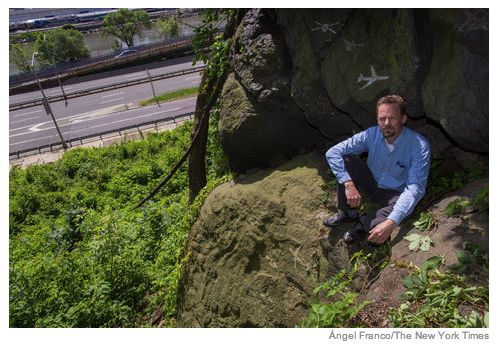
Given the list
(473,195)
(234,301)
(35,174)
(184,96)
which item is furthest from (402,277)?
(184,96)

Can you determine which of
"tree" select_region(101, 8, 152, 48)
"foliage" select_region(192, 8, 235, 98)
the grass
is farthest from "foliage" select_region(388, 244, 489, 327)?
"tree" select_region(101, 8, 152, 48)

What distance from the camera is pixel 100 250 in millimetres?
6215

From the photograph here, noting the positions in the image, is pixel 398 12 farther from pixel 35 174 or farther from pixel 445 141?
pixel 35 174

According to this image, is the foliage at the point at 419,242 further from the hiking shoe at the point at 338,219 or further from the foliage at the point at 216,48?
the foliage at the point at 216,48

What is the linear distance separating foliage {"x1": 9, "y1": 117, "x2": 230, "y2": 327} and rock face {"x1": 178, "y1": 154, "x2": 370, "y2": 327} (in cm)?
65

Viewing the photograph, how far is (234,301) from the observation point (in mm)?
4164

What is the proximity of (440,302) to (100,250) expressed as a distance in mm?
5671

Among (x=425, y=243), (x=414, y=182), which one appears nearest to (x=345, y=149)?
(x=414, y=182)

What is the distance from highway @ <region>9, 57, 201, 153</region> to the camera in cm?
2264

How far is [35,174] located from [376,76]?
14681 mm

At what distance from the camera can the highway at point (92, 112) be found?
22.6 meters

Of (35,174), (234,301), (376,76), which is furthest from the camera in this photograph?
(35,174)

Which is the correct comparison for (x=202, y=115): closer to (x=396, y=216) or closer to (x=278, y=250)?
(x=278, y=250)

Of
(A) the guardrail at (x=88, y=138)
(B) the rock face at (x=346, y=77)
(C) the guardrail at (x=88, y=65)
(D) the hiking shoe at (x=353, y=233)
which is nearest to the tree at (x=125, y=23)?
(C) the guardrail at (x=88, y=65)
